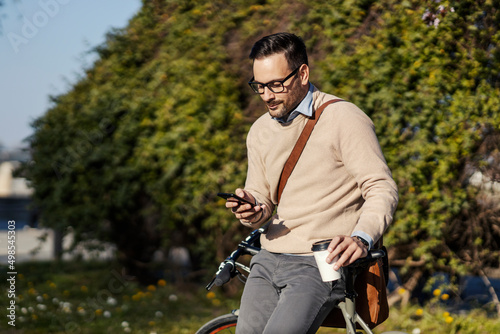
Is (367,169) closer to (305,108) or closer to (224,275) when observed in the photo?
(305,108)

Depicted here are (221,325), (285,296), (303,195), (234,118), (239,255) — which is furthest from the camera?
(234,118)

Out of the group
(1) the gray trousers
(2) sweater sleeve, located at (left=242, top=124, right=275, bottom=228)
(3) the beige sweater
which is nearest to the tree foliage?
(2) sweater sleeve, located at (left=242, top=124, right=275, bottom=228)

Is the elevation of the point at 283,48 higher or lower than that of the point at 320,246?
higher

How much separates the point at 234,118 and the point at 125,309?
7.04 ft

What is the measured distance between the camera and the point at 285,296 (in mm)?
2359

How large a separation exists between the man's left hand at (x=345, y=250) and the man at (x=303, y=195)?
92 millimetres

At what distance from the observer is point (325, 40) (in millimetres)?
5129

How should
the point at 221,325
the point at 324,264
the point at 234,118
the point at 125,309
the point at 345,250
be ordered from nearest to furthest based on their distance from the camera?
the point at 345,250
the point at 324,264
the point at 221,325
the point at 234,118
the point at 125,309

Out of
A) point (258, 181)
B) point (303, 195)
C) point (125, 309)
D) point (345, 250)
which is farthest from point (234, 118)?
point (345, 250)

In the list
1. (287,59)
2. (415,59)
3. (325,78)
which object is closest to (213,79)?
(325,78)

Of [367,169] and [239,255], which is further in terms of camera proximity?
[239,255]

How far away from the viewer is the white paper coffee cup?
223 cm

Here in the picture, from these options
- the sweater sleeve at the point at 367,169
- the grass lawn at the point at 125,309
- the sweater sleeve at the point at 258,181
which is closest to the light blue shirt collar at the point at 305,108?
the sweater sleeve at the point at 367,169

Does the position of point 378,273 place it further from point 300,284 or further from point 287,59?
point 287,59
